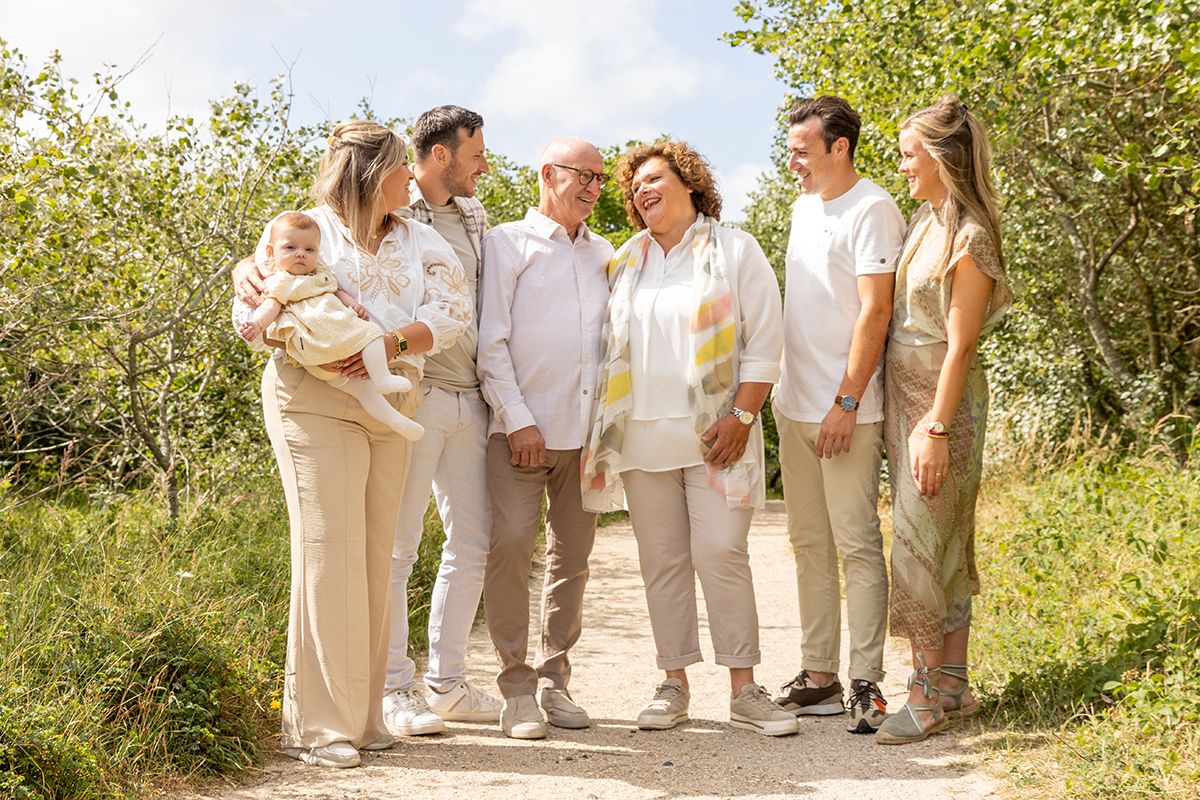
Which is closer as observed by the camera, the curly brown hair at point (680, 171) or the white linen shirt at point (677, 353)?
the white linen shirt at point (677, 353)

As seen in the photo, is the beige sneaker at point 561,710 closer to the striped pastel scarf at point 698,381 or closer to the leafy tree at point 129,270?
the striped pastel scarf at point 698,381

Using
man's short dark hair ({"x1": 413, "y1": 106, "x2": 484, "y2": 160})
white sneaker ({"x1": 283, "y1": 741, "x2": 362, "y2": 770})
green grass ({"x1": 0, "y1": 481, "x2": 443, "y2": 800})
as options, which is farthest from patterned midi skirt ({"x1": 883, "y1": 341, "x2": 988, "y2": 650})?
green grass ({"x1": 0, "y1": 481, "x2": 443, "y2": 800})

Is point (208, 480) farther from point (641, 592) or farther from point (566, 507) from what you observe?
point (566, 507)

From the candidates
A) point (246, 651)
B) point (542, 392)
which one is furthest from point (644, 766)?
point (246, 651)

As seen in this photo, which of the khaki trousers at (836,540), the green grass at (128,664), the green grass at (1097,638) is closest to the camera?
the green grass at (128,664)

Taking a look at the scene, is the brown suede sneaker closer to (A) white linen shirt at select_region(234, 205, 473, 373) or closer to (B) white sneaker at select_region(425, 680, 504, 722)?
(B) white sneaker at select_region(425, 680, 504, 722)

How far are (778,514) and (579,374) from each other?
10.7m

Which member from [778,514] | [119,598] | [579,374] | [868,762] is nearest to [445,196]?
[579,374]

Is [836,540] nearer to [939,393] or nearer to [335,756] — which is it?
[939,393]

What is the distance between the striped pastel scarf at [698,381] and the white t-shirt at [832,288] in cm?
29

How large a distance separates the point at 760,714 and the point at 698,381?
4.23ft

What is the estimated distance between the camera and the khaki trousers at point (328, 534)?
3998 mm

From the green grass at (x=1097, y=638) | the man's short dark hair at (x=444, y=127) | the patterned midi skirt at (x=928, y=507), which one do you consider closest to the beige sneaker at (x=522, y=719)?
the patterned midi skirt at (x=928, y=507)

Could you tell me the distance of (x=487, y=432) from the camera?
471 centimetres
